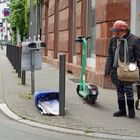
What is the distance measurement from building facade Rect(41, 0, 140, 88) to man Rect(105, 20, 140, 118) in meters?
4.03

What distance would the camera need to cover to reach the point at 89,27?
55.2 ft

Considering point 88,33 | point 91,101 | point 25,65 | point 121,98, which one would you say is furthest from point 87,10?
point 121,98

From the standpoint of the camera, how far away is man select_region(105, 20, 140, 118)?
Answer: 924 cm

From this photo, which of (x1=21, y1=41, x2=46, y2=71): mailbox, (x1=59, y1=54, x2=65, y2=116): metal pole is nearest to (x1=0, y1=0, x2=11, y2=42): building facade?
(x1=21, y1=41, x2=46, y2=71): mailbox

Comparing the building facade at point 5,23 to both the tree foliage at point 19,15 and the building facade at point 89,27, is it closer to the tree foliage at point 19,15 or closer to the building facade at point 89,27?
the tree foliage at point 19,15

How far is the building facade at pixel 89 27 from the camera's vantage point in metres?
13.6

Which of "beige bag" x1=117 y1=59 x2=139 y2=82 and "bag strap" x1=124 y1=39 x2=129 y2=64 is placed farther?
"bag strap" x1=124 y1=39 x2=129 y2=64

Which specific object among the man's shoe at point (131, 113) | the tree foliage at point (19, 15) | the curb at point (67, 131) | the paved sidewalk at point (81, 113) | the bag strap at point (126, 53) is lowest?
the curb at point (67, 131)

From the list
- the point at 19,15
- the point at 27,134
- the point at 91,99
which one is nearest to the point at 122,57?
the point at 91,99

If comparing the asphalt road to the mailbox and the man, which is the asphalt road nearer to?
the man

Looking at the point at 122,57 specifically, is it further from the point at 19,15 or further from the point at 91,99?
the point at 19,15

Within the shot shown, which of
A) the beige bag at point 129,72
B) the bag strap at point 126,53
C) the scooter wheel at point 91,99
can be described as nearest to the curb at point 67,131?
the beige bag at point 129,72

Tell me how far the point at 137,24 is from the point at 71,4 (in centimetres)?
725

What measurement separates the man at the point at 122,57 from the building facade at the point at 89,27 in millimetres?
4029
